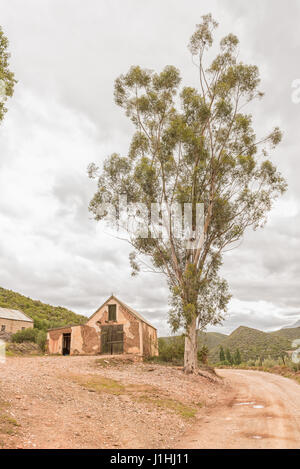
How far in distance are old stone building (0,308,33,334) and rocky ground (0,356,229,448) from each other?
31809mm

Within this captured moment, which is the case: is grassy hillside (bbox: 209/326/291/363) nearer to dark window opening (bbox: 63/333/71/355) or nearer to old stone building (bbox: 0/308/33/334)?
dark window opening (bbox: 63/333/71/355)

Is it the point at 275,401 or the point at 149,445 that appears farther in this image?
the point at 275,401

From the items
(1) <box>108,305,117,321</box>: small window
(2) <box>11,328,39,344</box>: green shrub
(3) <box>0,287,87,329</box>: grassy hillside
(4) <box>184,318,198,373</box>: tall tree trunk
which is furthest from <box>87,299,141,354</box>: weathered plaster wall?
(3) <box>0,287,87,329</box>: grassy hillside

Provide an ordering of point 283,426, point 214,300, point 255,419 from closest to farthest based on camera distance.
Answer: point 283,426 < point 255,419 < point 214,300

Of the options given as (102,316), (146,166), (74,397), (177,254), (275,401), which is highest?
(146,166)

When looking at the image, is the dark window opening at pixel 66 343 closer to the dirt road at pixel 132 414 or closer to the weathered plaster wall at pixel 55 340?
the weathered plaster wall at pixel 55 340

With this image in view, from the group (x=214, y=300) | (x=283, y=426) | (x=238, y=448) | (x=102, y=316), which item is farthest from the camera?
(x=102, y=316)

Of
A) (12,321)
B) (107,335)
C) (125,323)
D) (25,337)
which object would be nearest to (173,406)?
(125,323)

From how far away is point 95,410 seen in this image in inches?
369

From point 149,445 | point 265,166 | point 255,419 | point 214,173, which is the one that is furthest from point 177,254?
point 149,445

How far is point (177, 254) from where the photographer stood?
20.7 m

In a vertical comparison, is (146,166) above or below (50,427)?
above

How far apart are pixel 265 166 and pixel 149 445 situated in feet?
58.5
